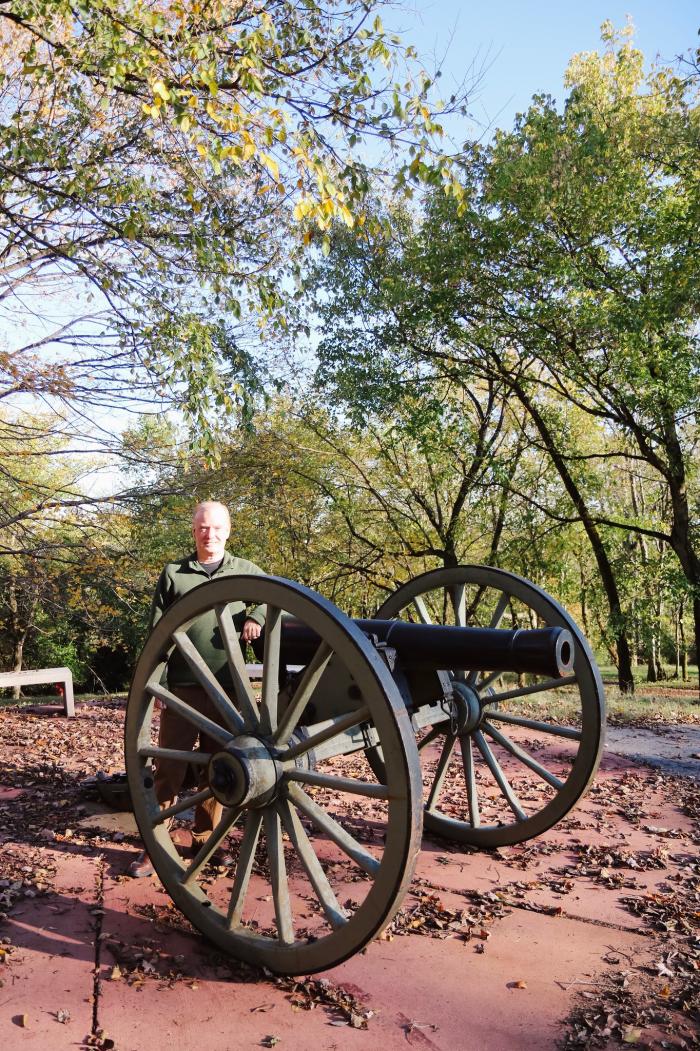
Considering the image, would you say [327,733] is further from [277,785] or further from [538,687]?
[538,687]

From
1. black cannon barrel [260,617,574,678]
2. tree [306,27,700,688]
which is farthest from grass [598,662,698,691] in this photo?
black cannon barrel [260,617,574,678]

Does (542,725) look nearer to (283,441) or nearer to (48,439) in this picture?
(48,439)

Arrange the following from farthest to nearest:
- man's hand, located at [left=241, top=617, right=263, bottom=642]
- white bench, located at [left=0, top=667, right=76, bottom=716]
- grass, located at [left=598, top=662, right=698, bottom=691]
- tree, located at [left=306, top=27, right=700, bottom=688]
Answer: grass, located at [left=598, top=662, right=698, bottom=691] < tree, located at [left=306, top=27, right=700, bottom=688] < white bench, located at [left=0, top=667, right=76, bottom=716] < man's hand, located at [left=241, top=617, right=263, bottom=642]

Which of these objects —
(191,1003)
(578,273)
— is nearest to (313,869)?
(191,1003)

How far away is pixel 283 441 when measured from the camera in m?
14.2

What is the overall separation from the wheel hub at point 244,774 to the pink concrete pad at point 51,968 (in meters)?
0.77

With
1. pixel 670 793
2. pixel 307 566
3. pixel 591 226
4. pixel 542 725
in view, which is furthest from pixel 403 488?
pixel 542 725

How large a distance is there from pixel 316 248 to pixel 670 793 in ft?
34.1

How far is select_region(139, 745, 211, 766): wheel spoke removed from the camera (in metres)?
3.09

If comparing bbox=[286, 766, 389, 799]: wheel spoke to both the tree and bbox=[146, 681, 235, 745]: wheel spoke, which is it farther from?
the tree

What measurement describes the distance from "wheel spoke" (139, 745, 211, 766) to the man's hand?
61 centimetres

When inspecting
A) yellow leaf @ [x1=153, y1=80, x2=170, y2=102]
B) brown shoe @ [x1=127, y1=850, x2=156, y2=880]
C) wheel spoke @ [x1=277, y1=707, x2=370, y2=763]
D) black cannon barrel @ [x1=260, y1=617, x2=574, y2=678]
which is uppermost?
yellow leaf @ [x1=153, y1=80, x2=170, y2=102]

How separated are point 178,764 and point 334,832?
4.19 feet

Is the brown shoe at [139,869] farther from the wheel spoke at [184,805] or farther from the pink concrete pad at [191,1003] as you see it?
the wheel spoke at [184,805]
